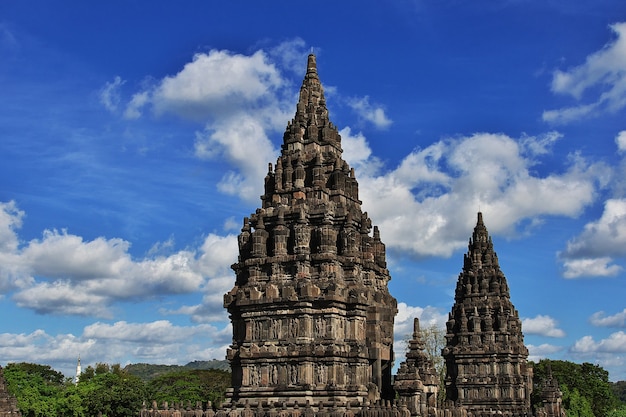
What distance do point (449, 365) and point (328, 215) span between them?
31.3m

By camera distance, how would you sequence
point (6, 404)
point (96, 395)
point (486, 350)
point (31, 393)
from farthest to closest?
point (96, 395)
point (31, 393)
point (486, 350)
point (6, 404)

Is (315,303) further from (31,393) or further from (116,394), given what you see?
(31,393)

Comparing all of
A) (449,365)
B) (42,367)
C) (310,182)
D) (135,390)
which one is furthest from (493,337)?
(42,367)

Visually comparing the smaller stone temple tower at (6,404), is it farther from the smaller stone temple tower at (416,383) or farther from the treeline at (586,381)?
the treeline at (586,381)

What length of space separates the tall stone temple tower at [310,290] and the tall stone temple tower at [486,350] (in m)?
25.1

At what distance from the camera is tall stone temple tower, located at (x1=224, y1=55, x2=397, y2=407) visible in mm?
32875

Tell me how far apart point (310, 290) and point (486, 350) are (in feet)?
102

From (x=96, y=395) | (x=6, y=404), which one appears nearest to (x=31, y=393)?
(x=96, y=395)

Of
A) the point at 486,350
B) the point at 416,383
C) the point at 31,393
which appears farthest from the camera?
the point at 31,393

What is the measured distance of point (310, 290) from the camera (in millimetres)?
33406

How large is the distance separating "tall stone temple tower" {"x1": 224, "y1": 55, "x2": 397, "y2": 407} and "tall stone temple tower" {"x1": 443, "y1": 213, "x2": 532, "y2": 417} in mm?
25141

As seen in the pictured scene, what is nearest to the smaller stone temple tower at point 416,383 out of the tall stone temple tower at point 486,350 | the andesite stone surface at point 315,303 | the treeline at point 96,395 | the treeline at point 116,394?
the andesite stone surface at point 315,303

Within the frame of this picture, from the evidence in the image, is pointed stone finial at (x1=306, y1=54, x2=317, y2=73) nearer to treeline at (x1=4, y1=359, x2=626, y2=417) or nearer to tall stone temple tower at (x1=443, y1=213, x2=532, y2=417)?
tall stone temple tower at (x1=443, y1=213, x2=532, y2=417)

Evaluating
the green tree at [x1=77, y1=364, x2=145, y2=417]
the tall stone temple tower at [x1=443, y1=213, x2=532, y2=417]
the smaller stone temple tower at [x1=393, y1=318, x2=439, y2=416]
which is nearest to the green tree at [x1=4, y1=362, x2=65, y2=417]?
the green tree at [x1=77, y1=364, x2=145, y2=417]
